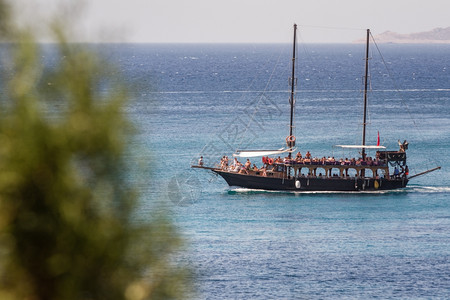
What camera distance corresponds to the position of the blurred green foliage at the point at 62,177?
5.04 metres

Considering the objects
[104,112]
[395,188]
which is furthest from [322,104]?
[104,112]

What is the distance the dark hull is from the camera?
223 ft

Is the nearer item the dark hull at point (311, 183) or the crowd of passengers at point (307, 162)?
the crowd of passengers at point (307, 162)

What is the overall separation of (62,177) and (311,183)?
63.3 m

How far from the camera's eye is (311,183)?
2675 inches

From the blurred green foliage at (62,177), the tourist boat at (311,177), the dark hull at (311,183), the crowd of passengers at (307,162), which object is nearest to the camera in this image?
the blurred green foliage at (62,177)

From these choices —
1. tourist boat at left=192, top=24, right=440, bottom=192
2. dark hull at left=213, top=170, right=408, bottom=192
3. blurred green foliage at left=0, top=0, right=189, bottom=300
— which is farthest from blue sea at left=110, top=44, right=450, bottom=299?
tourist boat at left=192, top=24, right=440, bottom=192

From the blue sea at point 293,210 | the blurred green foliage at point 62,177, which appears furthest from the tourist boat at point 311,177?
the blurred green foliage at point 62,177

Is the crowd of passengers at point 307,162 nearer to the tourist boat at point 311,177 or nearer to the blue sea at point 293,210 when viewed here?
the tourist boat at point 311,177

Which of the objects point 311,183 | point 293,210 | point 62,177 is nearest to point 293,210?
point 293,210

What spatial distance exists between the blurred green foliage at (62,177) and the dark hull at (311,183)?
6263 cm

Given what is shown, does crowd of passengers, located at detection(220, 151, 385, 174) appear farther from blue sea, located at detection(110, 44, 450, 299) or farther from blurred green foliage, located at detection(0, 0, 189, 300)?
blurred green foliage, located at detection(0, 0, 189, 300)

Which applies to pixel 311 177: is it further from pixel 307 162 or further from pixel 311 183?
pixel 307 162

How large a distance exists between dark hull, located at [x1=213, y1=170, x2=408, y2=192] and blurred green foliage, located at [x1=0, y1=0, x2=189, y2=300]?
6263 centimetres
